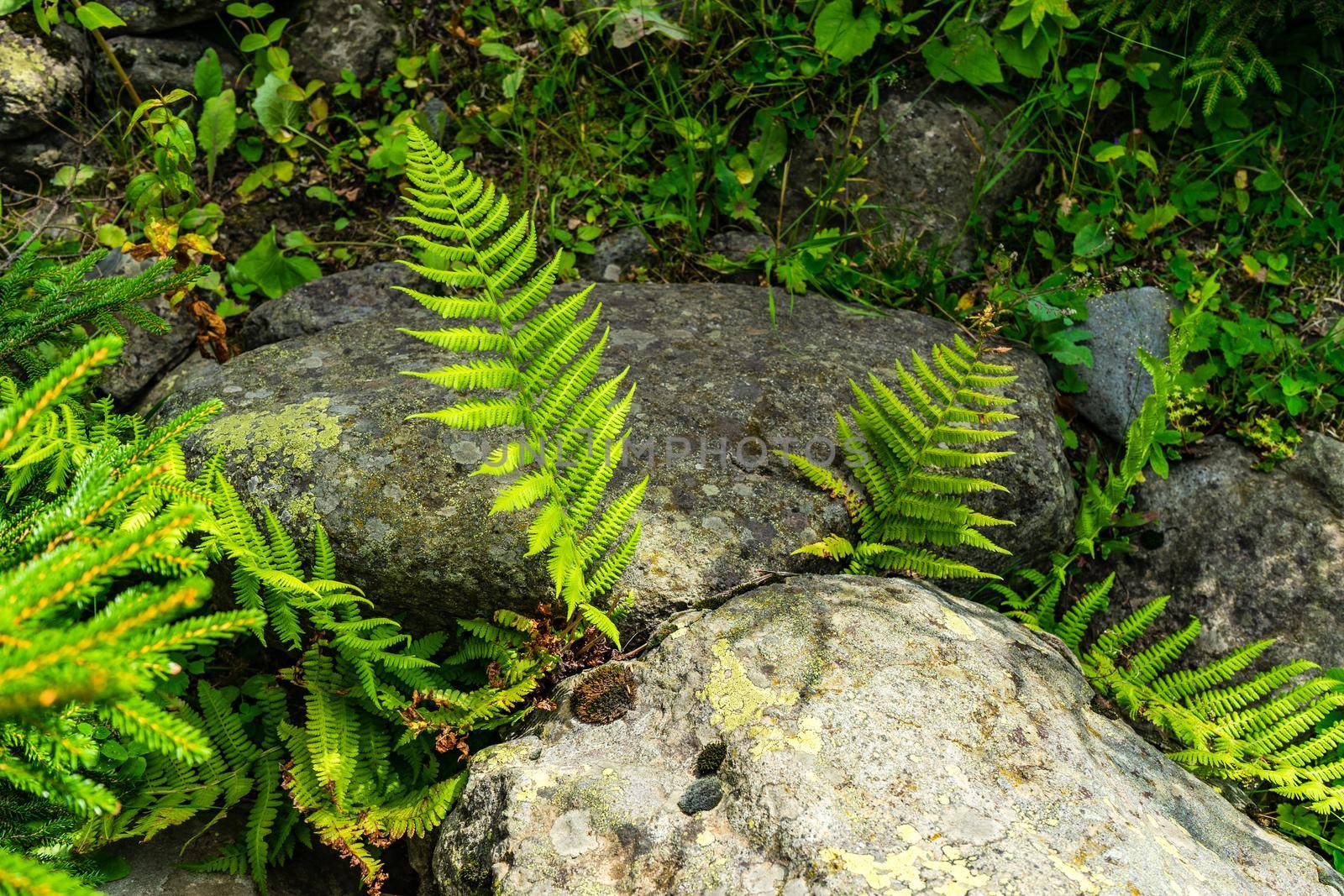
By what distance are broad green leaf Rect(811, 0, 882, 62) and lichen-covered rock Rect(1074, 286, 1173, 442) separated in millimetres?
1843

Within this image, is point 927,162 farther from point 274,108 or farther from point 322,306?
point 274,108

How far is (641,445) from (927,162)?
8.39ft

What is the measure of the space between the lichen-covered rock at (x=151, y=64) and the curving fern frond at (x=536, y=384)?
306cm

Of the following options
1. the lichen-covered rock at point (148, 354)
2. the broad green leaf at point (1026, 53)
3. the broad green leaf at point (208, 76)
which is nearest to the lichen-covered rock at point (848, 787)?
the lichen-covered rock at point (148, 354)

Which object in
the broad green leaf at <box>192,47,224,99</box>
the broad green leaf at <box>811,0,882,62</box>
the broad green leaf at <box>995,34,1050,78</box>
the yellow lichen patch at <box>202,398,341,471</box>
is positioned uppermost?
the broad green leaf at <box>811,0,882,62</box>

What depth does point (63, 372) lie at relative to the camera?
143 centimetres

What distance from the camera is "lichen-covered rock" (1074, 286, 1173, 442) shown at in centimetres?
431

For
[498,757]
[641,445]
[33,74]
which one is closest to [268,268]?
[33,74]

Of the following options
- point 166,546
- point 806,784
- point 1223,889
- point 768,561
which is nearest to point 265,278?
point 768,561

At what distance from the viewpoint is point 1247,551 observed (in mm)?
4016

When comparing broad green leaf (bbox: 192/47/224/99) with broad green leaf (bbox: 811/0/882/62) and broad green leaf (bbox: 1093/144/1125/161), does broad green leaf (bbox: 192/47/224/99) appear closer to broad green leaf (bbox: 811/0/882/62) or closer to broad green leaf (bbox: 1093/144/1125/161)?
broad green leaf (bbox: 811/0/882/62)

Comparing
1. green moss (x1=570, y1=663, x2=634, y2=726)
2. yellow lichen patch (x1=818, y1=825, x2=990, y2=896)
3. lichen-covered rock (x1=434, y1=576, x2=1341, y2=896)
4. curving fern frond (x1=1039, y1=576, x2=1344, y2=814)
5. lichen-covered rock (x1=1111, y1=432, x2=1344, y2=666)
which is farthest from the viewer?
lichen-covered rock (x1=1111, y1=432, x2=1344, y2=666)

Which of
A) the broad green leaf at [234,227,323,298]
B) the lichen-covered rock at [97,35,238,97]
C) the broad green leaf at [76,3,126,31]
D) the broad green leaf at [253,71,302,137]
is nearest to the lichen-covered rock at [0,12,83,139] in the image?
the lichen-covered rock at [97,35,238,97]

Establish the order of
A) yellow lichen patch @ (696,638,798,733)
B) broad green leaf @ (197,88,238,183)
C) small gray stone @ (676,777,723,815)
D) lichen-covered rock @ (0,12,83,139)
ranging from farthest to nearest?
broad green leaf @ (197,88,238,183)
lichen-covered rock @ (0,12,83,139)
yellow lichen patch @ (696,638,798,733)
small gray stone @ (676,777,723,815)
